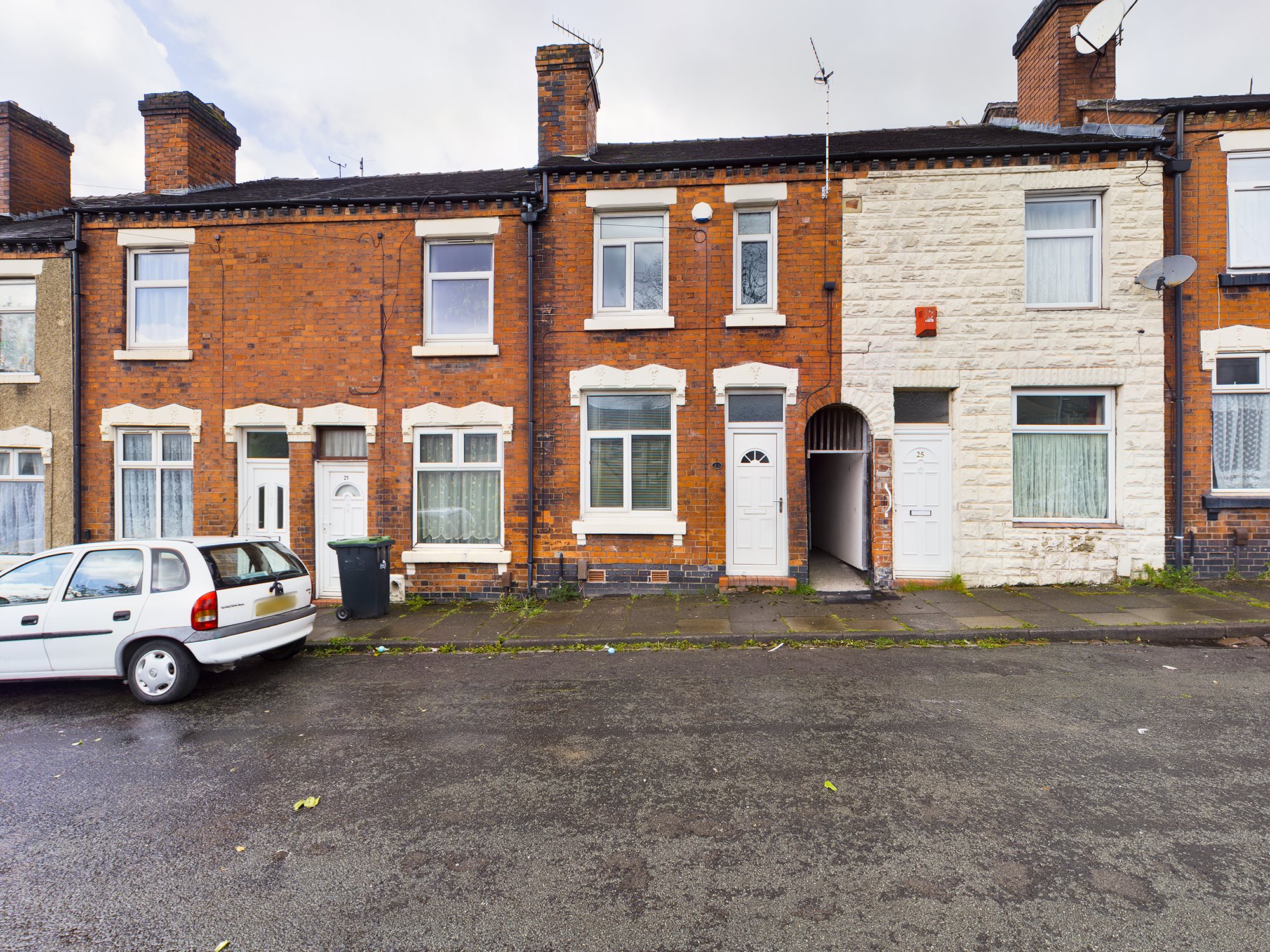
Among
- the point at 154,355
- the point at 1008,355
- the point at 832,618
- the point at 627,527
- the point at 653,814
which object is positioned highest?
the point at 154,355

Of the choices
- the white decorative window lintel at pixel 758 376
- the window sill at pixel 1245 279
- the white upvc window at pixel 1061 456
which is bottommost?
the white upvc window at pixel 1061 456

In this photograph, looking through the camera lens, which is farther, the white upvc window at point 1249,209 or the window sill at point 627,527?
the window sill at point 627,527

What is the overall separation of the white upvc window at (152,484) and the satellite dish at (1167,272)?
49.8 ft

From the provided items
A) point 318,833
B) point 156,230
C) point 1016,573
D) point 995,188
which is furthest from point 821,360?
point 156,230

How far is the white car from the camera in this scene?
5.39m

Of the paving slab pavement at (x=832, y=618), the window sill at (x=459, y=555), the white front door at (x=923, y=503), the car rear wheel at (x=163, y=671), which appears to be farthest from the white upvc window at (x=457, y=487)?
the white front door at (x=923, y=503)

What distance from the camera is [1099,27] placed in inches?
389

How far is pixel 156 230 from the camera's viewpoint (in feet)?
32.0

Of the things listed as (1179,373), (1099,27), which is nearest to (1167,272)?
(1179,373)

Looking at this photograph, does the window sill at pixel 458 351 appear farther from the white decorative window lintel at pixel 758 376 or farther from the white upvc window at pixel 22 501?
the white upvc window at pixel 22 501

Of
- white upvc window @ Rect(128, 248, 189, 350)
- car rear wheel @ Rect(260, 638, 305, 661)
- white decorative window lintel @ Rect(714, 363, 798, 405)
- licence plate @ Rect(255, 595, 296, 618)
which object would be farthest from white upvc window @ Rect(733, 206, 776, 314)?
white upvc window @ Rect(128, 248, 189, 350)

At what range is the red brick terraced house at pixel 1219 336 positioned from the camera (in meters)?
8.79

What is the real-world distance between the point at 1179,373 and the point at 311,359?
530 inches

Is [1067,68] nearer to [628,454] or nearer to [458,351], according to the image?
[628,454]
